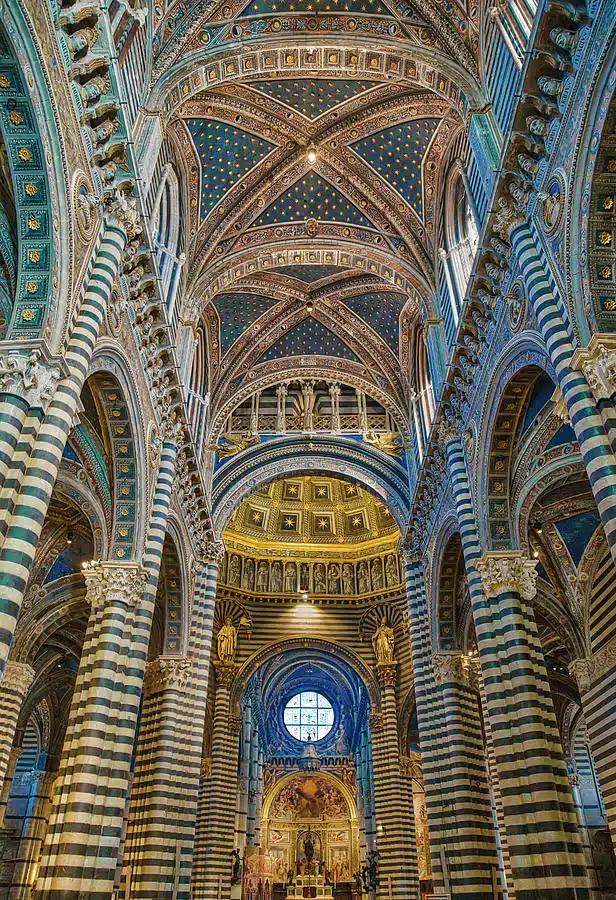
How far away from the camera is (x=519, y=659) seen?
484 inches

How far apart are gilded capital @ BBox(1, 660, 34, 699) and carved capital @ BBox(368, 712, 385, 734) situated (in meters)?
16.5

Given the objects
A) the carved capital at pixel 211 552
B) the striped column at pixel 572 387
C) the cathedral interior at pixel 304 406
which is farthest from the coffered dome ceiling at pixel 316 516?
the striped column at pixel 572 387

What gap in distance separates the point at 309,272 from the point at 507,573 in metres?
13.8

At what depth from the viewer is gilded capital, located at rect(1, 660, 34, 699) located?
19531 mm

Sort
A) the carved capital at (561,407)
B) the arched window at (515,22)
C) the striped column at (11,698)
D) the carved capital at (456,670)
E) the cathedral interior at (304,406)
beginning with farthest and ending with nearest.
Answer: the carved capital at (456,670) → the striped column at (11,698) → the arched window at (515,22) → the carved capital at (561,407) → the cathedral interior at (304,406)

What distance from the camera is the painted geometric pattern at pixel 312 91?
709 inches

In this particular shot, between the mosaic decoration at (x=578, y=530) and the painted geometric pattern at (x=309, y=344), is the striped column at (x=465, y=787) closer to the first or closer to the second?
the mosaic decoration at (x=578, y=530)

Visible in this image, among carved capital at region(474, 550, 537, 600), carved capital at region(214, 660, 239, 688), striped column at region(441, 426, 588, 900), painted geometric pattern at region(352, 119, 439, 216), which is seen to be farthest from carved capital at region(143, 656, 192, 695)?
painted geometric pattern at region(352, 119, 439, 216)

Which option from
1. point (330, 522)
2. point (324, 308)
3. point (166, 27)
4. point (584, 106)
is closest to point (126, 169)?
point (166, 27)

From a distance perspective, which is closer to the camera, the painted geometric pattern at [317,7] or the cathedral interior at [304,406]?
the cathedral interior at [304,406]

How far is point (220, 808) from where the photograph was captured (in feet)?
92.0

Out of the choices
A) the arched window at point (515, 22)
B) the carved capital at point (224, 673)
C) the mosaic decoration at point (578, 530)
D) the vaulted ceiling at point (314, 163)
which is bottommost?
the mosaic decoration at point (578, 530)

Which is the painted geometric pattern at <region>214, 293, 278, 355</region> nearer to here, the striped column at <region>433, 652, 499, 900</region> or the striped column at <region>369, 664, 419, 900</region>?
the striped column at <region>433, 652, 499, 900</region>

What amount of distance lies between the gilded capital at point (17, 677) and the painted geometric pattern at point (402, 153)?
59.9ft
